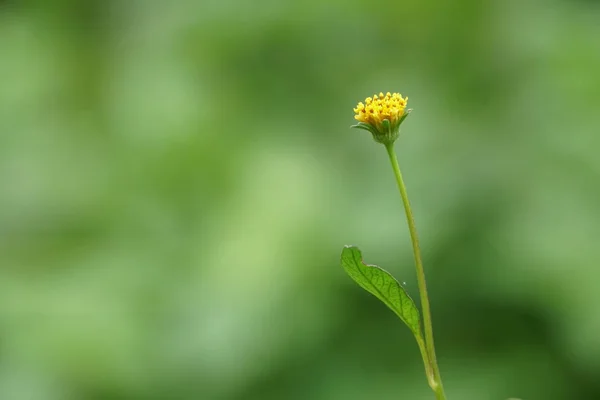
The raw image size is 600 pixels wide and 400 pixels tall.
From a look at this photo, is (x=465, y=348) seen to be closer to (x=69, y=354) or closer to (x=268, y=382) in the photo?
(x=268, y=382)

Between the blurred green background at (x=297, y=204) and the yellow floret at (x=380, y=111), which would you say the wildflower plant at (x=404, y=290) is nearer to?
the yellow floret at (x=380, y=111)

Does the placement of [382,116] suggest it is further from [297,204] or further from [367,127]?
[297,204]

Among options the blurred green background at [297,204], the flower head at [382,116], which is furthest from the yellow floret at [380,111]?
the blurred green background at [297,204]

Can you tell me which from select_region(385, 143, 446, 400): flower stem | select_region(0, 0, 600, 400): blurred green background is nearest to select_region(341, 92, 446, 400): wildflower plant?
select_region(385, 143, 446, 400): flower stem

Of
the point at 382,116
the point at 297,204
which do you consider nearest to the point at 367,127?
the point at 382,116

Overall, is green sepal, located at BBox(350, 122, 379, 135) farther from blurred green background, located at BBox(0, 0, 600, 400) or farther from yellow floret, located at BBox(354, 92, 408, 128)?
blurred green background, located at BBox(0, 0, 600, 400)

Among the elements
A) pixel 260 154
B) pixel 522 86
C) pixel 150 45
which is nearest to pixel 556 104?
pixel 522 86

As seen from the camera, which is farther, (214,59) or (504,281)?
(214,59)
